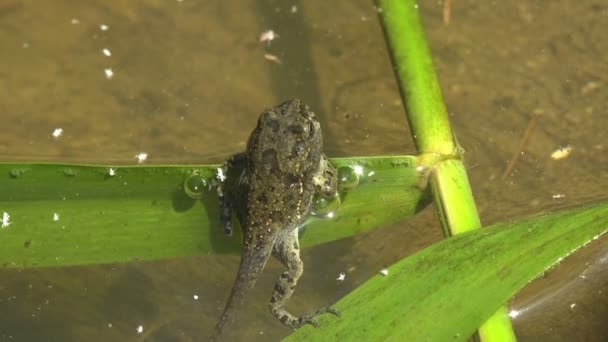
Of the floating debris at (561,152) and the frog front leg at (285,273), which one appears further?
the floating debris at (561,152)

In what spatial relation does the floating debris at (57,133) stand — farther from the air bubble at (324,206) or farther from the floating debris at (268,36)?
the air bubble at (324,206)

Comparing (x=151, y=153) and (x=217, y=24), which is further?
(x=217, y=24)

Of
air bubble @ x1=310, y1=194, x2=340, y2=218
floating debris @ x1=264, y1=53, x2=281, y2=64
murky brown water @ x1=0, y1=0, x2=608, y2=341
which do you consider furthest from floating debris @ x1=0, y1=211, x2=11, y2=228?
floating debris @ x1=264, y1=53, x2=281, y2=64

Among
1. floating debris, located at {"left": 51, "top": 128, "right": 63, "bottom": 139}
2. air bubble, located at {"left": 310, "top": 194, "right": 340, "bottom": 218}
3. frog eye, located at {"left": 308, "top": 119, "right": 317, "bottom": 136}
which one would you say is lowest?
air bubble, located at {"left": 310, "top": 194, "right": 340, "bottom": 218}

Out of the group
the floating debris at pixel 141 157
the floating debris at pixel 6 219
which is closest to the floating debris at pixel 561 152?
the floating debris at pixel 141 157

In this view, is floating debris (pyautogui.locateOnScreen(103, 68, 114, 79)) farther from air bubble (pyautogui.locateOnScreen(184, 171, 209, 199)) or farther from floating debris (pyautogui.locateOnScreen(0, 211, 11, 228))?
floating debris (pyautogui.locateOnScreen(0, 211, 11, 228))

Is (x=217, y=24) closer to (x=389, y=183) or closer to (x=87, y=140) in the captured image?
(x=87, y=140)

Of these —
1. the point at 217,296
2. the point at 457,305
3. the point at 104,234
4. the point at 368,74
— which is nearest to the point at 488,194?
the point at 368,74
